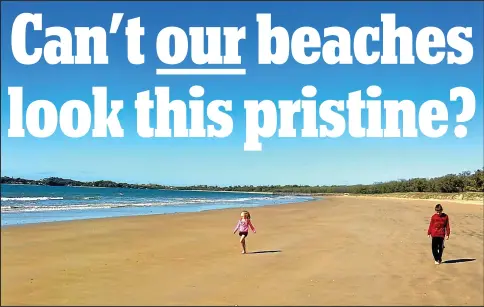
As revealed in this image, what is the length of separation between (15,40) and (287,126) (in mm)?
13148

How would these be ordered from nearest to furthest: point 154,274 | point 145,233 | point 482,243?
1. point 154,274
2. point 482,243
3. point 145,233

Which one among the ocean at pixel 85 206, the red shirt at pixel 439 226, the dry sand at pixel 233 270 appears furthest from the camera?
the ocean at pixel 85 206

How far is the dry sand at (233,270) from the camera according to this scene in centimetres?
892

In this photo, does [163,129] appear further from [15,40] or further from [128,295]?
[128,295]

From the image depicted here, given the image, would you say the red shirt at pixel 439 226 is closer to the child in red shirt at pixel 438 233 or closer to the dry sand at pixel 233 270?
the child in red shirt at pixel 438 233

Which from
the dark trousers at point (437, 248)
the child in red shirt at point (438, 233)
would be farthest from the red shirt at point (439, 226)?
the dark trousers at point (437, 248)

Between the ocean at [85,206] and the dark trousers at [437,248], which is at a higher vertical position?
the dark trousers at [437,248]

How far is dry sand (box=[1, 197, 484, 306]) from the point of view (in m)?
8.92

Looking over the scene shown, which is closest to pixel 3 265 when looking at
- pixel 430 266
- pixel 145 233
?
pixel 430 266

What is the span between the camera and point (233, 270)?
38.5 feet

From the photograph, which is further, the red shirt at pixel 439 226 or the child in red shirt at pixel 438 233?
the red shirt at pixel 439 226

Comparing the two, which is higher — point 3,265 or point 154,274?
point 3,265

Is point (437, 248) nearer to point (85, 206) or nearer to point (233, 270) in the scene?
point (233, 270)

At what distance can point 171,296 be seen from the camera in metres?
9.10
